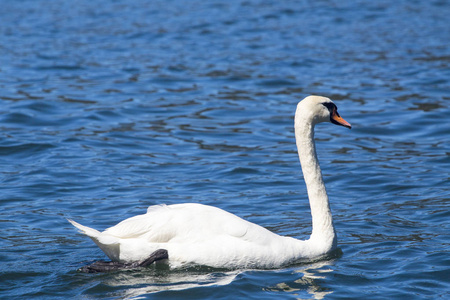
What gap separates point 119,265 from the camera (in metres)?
5.97

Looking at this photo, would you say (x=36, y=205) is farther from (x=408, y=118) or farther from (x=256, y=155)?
(x=408, y=118)

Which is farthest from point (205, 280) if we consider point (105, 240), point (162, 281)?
point (105, 240)

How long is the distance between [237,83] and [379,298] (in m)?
9.61

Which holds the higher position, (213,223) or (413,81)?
(213,223)

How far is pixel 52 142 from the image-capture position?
425 inches


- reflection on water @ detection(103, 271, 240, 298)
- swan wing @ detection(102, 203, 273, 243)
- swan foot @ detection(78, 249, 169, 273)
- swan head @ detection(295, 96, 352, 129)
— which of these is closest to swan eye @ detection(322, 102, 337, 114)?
swan head @ detection(295, 96, 352, 129)

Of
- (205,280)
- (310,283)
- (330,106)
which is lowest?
(310,283)

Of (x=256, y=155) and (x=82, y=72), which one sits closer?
(x=256, y=155)

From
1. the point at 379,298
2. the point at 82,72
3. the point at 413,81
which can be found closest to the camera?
the point at 379,298

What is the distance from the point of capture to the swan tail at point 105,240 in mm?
5820

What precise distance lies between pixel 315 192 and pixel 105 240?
1932 millimetres

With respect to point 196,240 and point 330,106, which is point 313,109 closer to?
point 330,106

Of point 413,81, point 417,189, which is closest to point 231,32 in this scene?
point 413,81

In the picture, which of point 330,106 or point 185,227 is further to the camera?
point 330,106
